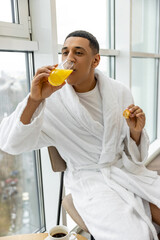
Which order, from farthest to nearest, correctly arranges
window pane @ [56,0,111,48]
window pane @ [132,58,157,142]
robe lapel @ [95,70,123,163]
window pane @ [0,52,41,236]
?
window pane @ [132,58,157,142]
window pane @ [56,0,111,48]
window pane @ [0,52,41,236]
robe lapel @ [95,70,123,163]

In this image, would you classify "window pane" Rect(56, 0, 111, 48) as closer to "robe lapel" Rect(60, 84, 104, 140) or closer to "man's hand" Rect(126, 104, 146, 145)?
"robe lapel" Rect(60, 84, 104, 140)

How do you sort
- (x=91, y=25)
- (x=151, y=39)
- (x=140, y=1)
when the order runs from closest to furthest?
(x=91, y=25) < (x=140, y=1) < (x=151, y=39)

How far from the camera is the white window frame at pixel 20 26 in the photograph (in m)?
1.24

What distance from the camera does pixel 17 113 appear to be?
1066 millimetres

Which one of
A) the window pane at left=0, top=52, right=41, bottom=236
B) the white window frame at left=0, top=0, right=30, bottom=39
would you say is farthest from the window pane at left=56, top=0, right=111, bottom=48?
the window pane at left=0, top=52, right=41, bottom=236

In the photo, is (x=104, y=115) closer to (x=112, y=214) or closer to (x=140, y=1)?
(x=112, y=214)

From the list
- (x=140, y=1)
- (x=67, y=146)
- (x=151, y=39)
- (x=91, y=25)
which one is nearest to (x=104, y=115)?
(x=67, y=146)

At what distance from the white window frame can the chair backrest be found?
0.65 m

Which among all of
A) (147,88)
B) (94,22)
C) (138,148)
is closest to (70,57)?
(138,148)

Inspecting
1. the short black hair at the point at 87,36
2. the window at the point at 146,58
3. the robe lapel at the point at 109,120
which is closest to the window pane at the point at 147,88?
the window at the point at 146,58

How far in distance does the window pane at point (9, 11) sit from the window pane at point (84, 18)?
36cm

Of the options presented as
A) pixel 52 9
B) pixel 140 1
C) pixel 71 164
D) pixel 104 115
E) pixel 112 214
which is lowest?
pixel 112 214

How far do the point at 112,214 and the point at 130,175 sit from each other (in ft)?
0.95

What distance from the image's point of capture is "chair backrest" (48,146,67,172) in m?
1.30
